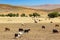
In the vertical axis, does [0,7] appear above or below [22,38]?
below

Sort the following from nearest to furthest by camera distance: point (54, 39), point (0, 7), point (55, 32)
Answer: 1. point (54, 39)
2. point (55, 32)
3. point (0, 7)

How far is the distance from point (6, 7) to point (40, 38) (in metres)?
90.7

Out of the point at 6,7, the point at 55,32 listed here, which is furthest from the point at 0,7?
the point at 55,32

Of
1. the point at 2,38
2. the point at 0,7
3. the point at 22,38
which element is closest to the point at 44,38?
the point at 22,38

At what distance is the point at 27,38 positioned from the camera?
17688mm

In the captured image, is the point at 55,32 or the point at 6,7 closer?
the point at 55,32

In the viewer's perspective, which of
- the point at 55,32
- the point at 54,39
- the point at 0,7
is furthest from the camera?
the point at 0,7

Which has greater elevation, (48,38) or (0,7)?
(48,38)

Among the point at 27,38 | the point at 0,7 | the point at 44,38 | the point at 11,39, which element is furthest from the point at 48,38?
the point at 0,7

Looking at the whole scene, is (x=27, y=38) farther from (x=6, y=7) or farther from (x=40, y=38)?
(x=6, y=7)

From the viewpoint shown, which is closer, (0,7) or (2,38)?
(2,38)

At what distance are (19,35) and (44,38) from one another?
1.90m

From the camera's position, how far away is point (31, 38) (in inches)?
699

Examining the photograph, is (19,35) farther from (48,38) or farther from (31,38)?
(48,38)
